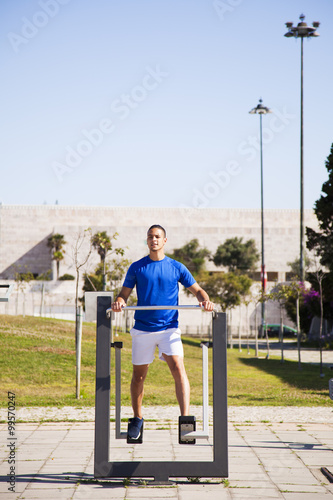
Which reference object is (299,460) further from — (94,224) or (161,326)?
(94,224)

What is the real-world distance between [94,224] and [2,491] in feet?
259

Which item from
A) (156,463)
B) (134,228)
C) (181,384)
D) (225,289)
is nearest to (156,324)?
(181,384)

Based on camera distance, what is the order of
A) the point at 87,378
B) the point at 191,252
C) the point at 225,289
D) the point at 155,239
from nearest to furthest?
1. the point at 155,239
2. the point at 87,378
3. the point at 225,289
4. the point at 191,252

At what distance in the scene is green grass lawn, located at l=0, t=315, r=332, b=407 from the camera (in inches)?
423

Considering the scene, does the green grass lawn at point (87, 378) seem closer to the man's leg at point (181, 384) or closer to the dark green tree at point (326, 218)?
the man's leg at point (181, 384)

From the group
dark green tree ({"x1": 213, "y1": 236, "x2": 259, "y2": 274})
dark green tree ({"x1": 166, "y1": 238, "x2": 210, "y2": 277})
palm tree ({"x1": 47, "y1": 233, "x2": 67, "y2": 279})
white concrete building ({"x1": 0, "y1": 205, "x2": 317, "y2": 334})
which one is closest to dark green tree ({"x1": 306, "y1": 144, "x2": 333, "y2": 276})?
dark green tree ({"x1": 213, "y1": 236, "x2": 259, "y2": 274})

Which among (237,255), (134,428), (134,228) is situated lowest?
(134,428)

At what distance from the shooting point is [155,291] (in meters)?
5.05

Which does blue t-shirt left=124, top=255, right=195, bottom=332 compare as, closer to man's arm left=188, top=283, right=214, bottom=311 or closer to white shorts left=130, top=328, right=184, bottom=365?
white shorts left=130, top=328, right=184, bottom=365

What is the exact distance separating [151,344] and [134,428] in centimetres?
69

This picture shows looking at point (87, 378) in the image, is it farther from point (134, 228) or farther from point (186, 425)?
point (134, 228)

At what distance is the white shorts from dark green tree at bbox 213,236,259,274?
67.7m

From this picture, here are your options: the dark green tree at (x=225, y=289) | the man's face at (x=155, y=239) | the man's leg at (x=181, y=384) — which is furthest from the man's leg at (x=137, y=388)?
the dark green tree at (x=225, y=289)

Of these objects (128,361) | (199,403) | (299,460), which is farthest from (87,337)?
(299,460)
